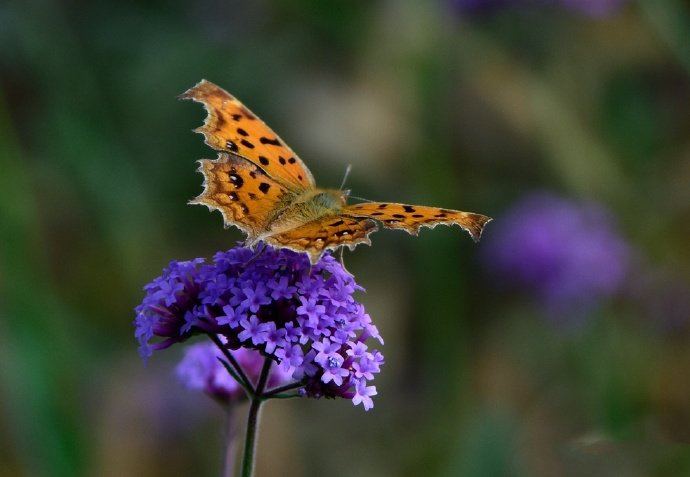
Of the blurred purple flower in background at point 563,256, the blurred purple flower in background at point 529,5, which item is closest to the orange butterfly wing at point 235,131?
the blurred purple flower in background at point 563,256

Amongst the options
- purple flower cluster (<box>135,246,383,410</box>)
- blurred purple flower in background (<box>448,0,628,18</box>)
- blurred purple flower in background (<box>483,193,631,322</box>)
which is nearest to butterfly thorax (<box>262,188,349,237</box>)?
purple flower cluster (<box>135,246,383,410</box>)

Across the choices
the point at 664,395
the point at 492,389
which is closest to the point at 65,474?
the point at 492,389

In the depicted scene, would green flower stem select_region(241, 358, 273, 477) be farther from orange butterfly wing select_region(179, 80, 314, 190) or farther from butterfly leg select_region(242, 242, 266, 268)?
orange butterfly wing select_region(179, 80, 314, 190)

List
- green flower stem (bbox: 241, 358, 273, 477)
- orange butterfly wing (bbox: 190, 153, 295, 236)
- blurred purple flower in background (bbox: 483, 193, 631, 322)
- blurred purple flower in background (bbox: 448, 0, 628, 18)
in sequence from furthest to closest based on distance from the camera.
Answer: blurred purple flower in background (bbox: 448, 0, 628, 18) < blurred purple flower in background (bbox: 483, 193, 631, 322) < orange butterfly wing (bbox: 190, 153, 295, 236) < green flower stem (bbox: 241, 358, 273, 477)

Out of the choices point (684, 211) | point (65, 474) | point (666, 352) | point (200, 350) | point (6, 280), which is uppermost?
point (684, 211)

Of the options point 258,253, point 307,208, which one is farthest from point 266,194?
point 258,253

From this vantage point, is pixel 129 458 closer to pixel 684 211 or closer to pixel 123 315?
pixel 123 315

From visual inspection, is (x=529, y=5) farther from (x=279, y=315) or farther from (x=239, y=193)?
(x=279, y=315)
